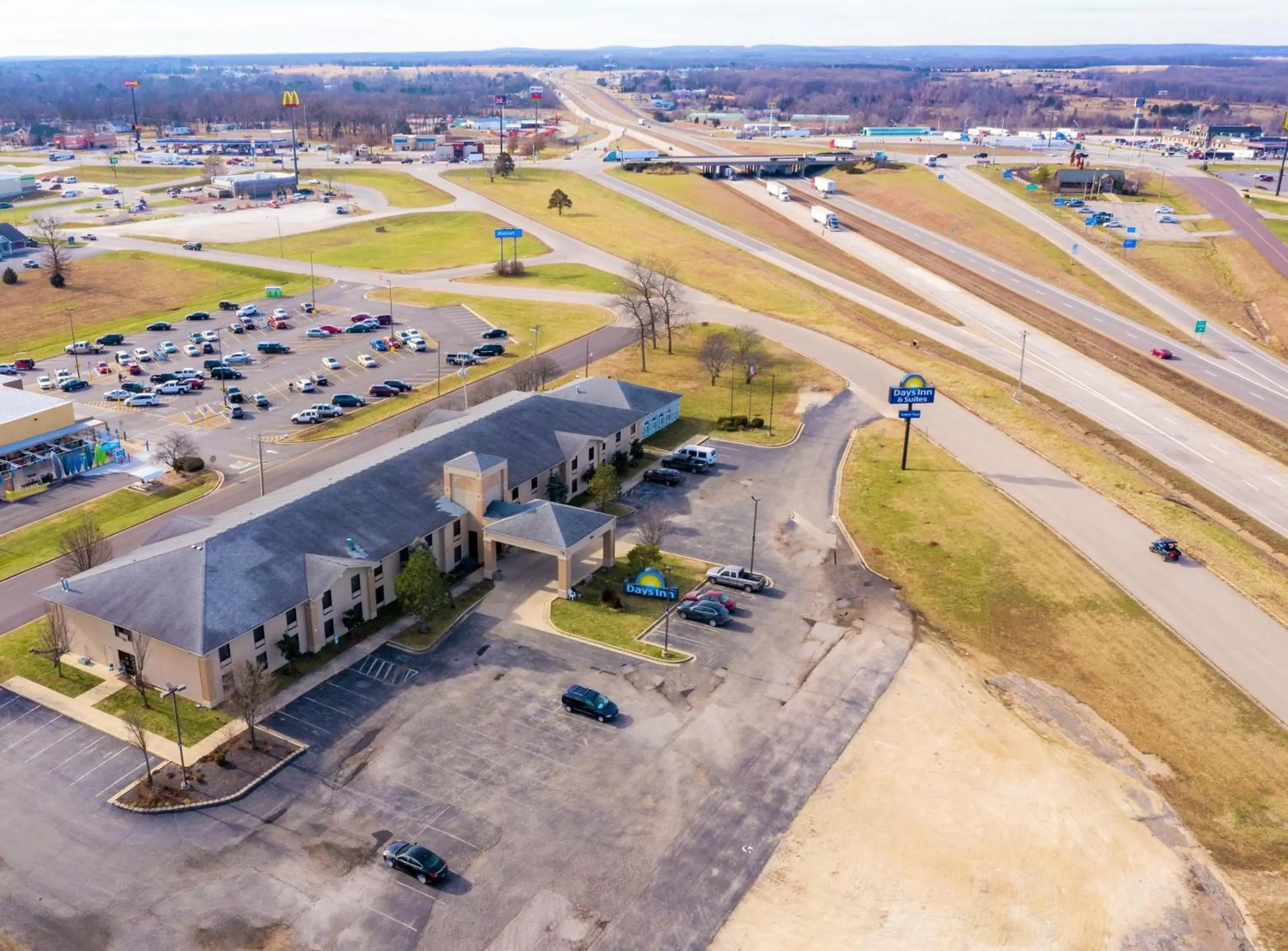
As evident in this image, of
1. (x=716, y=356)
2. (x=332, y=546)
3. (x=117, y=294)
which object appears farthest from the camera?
(x=117, y=294)

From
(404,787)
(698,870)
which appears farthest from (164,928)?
(698,870)

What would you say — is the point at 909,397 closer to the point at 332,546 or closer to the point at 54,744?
the point at 332,546

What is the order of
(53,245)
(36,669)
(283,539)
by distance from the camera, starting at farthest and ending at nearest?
1. (53,245)
2. (283,539)
3. (36,669)

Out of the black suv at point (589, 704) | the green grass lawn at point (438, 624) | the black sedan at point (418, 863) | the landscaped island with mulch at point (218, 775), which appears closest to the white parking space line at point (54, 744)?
the landscaped island with mulch at point (218, 775)

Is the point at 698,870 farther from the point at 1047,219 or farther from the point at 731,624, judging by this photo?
the point at 1047,219

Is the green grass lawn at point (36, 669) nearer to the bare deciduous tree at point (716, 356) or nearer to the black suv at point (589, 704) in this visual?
the black suv at point (589, 704)

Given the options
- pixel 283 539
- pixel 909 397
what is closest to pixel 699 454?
pixel 909 397

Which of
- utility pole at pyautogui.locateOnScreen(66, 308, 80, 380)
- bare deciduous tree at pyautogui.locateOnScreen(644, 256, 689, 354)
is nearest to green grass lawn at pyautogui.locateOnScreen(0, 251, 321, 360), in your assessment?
utility pole at pyautogui.locateOnScreen(66, 308, 80, 380)
